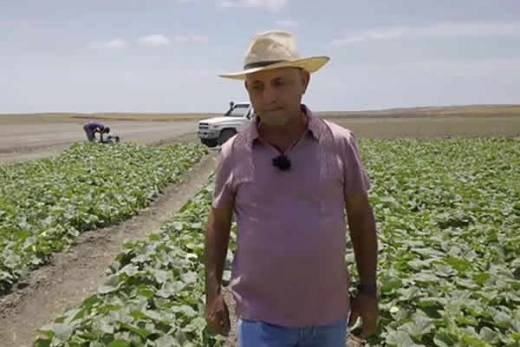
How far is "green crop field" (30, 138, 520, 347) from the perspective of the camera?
15.0 feet

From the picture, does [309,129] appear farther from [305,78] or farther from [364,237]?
[364,237]

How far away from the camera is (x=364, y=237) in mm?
2785

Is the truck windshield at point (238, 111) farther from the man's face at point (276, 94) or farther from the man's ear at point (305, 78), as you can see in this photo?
the man's face at point (276, 94)

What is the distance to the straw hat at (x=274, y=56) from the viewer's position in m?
2.63

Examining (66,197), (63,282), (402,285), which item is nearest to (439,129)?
(66,197)

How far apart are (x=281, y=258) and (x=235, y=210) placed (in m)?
0.32

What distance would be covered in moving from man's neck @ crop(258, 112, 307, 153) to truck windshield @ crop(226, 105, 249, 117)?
25.9 m

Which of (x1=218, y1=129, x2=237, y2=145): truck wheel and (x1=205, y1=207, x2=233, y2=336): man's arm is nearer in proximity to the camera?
(x1=205, y1=207, x2=233, y2=336): man's arm

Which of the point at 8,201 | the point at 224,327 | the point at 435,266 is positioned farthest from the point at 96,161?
the point at 224,327

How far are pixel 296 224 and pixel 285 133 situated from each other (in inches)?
15.2

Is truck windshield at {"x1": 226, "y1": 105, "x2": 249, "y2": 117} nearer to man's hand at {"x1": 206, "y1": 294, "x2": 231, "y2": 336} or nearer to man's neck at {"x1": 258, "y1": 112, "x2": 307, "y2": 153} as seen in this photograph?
man's hand at {"x1": 206, "y1": 294, "x2": 231, "y2": 336}

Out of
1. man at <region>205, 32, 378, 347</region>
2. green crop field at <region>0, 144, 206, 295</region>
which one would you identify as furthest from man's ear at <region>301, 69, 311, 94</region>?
green crop field at <region>0, 144, 206, 295</region>

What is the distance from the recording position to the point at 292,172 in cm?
256

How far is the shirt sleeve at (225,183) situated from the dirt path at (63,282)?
3847 millimetres
